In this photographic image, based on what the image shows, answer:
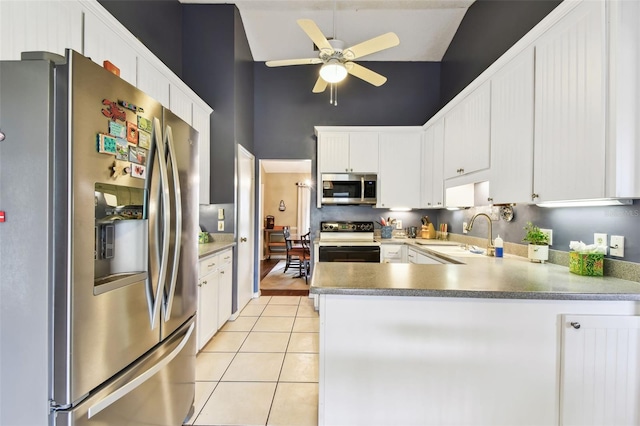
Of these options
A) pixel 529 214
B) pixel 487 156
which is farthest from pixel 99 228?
pixel 529 214

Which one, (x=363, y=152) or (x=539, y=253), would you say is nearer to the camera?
(x=539, y=253)

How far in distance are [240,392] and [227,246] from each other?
4.77 ft

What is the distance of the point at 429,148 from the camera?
3.56m

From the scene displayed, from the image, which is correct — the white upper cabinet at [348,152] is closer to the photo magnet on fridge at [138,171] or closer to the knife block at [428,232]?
the knife block at [428,232]

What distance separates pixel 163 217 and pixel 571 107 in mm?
2194

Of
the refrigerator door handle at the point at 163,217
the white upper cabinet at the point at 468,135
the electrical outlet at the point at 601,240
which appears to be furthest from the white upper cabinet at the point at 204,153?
the electrical outlet at the point at 601,240

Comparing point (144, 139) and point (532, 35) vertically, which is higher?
point (532, 35)

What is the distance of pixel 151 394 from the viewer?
1277 millimetres

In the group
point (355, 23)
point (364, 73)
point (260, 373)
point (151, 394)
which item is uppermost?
Result: point (355, 23)

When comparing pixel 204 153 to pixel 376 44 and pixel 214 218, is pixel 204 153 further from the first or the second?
pixel 376 44

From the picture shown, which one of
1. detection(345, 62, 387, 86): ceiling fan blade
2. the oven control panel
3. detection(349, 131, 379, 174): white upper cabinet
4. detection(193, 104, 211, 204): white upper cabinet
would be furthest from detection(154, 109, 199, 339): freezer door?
detection(349, 131, 379, 174): white upper cabinet

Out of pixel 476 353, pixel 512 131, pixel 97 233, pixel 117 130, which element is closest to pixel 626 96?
pixel 512 131

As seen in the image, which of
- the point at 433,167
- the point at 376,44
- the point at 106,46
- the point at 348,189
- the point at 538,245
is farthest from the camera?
the point at 348,189

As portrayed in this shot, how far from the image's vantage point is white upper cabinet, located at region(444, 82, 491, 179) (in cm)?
225
